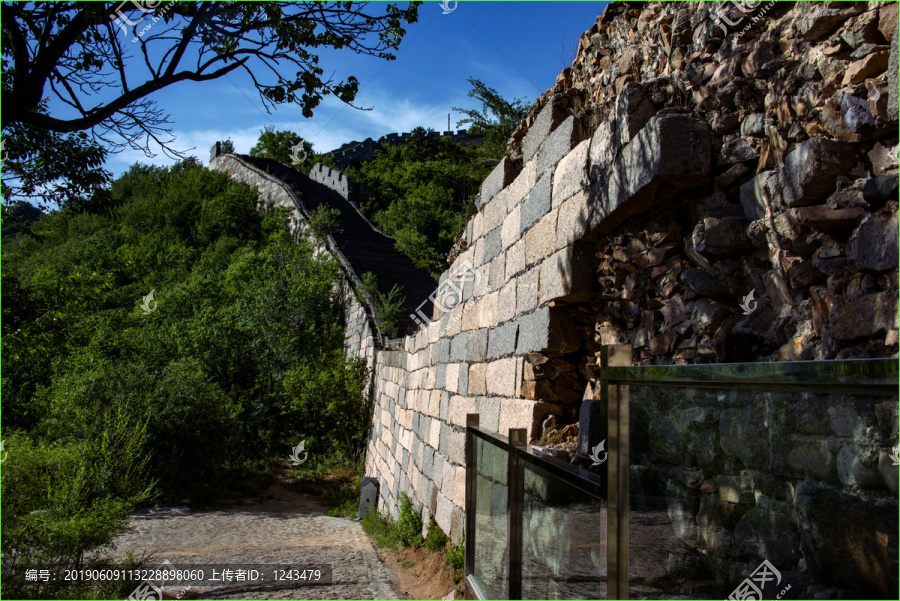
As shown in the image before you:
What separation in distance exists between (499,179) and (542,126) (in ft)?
2.85

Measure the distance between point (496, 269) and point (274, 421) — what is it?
8.32 metres

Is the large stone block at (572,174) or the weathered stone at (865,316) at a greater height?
the large stone block at (572,174)

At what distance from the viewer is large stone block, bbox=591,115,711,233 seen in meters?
2.31

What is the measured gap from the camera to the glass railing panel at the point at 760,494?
925 millimetres

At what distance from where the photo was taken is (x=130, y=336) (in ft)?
38.0

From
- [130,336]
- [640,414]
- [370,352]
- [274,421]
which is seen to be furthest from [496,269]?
[130,336]

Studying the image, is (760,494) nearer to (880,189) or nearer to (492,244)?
(880,189)

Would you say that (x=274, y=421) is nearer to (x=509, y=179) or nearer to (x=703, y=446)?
(x=509, y=179)

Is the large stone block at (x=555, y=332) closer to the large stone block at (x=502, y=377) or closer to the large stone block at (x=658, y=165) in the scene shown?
the large stone block at (x=502, y=377)

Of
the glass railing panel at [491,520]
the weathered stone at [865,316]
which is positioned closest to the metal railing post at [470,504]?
the glass railing panel at [491,520]

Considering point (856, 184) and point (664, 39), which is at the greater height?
point (664, 39)

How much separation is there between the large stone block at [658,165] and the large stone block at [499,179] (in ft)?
6.17

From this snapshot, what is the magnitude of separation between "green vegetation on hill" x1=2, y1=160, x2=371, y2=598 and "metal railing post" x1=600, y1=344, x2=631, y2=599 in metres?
4.29

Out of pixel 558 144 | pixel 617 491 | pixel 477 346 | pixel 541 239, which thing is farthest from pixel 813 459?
pixel 477 346
